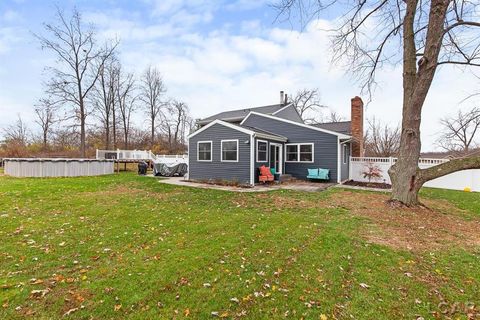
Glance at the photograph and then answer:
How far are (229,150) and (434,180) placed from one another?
11.8 m

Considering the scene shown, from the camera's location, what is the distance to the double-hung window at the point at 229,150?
12336mm

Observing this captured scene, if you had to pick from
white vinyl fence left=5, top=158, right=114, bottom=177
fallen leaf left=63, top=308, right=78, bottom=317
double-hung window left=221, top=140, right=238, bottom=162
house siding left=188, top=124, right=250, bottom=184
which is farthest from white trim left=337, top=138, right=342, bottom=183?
white vinyl fence left=5, top=158, right=114, bottom=177

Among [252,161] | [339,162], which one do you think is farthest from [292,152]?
[252,161]

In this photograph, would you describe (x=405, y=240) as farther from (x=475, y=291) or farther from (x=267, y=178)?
(x=267, y=178)

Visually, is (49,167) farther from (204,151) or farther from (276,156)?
(276,156)

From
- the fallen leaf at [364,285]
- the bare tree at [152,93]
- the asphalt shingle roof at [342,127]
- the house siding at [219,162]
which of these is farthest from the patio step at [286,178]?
the bare tree at [152,93]

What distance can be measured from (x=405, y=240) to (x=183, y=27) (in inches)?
521

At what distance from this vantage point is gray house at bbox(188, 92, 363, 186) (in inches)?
478

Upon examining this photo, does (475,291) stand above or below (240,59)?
below

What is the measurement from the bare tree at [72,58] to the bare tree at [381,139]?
1113 inches

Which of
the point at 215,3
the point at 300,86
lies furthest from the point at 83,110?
the point at 300,86

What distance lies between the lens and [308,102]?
35.2 meters

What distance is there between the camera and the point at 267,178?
12.1m

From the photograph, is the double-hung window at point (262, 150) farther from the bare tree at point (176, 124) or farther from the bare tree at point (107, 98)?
the bare tree at point (176, 124)
